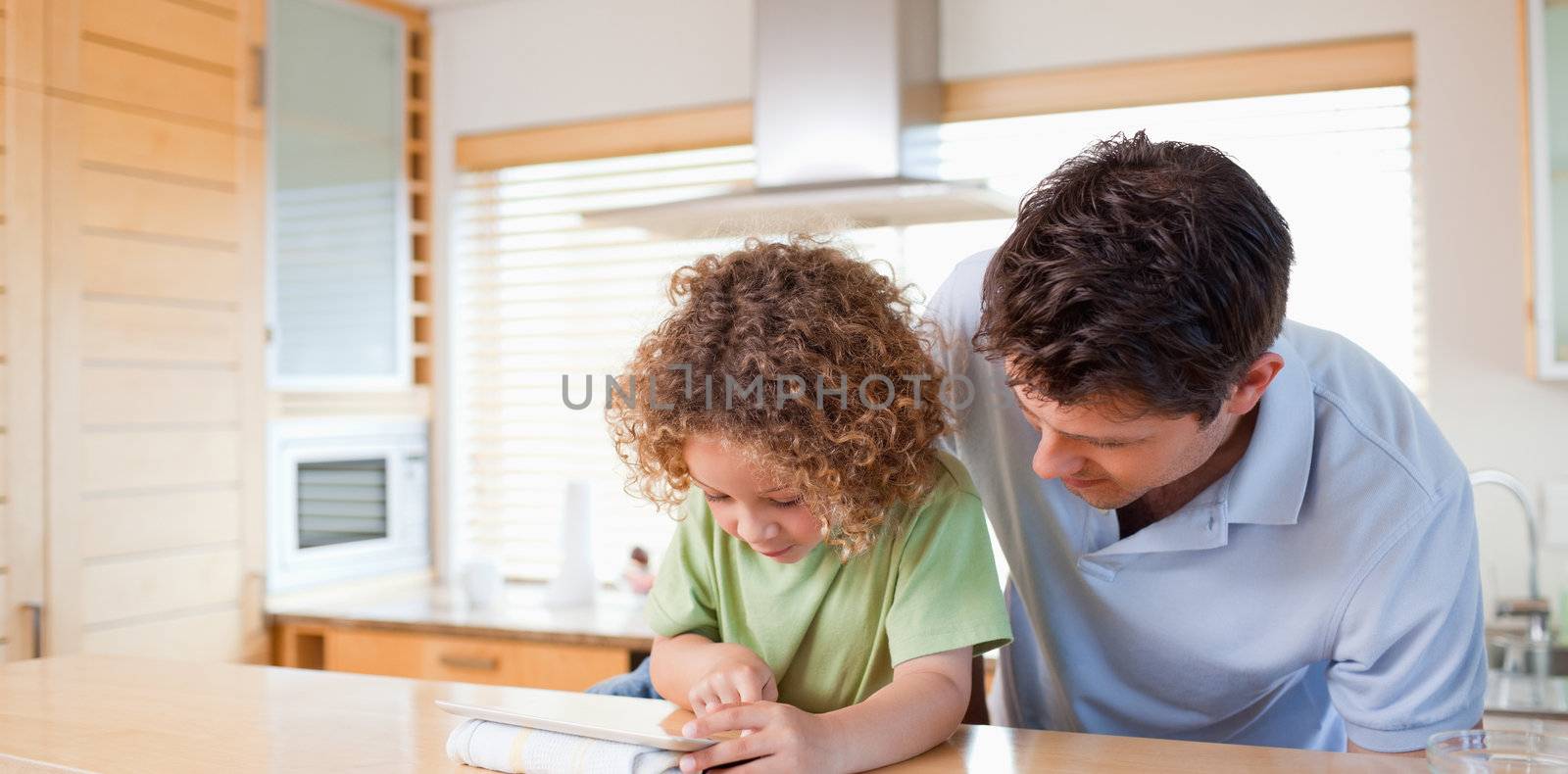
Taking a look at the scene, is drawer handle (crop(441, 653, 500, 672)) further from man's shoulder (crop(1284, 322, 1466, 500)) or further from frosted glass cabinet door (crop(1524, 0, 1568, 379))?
frosted glass cabinet door (crop(1524, 0, 1568, 379))

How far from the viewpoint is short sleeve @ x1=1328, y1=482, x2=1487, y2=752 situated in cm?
120

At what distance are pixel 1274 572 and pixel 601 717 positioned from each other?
702 millimetres

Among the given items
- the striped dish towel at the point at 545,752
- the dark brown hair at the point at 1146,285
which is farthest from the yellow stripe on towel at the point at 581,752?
the dark brown hair at the point at 1146,285

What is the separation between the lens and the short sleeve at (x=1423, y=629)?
3.95 ft

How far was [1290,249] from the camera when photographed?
1.09m

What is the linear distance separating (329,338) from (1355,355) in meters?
2.70


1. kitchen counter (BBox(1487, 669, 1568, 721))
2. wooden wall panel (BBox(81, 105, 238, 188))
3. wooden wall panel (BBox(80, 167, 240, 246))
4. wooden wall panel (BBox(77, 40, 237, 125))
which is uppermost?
wooden wall panel (BBox(77, 40, 237, 125))

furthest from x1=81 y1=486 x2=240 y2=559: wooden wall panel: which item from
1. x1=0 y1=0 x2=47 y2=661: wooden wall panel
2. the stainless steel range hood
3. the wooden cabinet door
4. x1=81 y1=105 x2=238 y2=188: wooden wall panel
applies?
the stainless steel range hood

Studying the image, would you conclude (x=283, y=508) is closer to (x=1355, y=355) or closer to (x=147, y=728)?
(x=147, y=728)

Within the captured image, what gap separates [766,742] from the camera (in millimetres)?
905

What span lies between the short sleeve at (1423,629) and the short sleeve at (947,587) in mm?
379

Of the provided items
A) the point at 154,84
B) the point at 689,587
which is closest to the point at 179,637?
the point at 154,84

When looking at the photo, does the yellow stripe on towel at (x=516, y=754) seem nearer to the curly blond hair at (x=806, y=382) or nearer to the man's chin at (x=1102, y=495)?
the curly blond hair at (x=806, y=382)

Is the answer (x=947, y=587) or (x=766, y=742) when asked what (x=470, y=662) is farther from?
(x=766, y=742)
